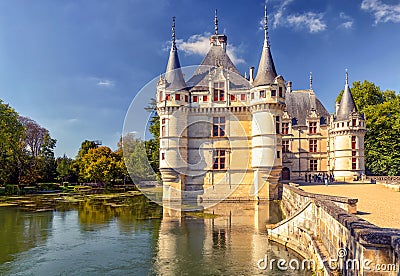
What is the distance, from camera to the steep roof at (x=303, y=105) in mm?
34219

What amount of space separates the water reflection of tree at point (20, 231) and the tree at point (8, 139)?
15.2m

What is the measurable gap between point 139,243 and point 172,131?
13141 millimetres

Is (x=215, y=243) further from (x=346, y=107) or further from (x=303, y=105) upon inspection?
(x=303, y=105)

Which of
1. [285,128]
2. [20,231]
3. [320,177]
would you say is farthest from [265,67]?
[20,231]

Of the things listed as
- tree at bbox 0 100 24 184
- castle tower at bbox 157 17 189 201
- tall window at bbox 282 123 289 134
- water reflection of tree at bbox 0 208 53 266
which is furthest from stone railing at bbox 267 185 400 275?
tree at bbox 0 100 24 184

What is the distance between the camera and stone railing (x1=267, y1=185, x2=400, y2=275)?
509cm

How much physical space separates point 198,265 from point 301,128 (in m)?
25.4

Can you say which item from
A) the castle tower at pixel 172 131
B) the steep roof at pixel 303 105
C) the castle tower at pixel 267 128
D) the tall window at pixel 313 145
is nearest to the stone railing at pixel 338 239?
the castle tower at pixel 267 128

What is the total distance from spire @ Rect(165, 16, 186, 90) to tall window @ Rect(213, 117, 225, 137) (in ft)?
12.8

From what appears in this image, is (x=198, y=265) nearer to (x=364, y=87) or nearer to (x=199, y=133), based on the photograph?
(x=199, y=133)

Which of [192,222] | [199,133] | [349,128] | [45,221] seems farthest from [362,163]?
[45,221]

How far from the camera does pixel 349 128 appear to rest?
29828 mm

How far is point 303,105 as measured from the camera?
34906mm

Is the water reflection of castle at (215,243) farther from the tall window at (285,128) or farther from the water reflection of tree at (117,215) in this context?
the tall window at (285,128)
